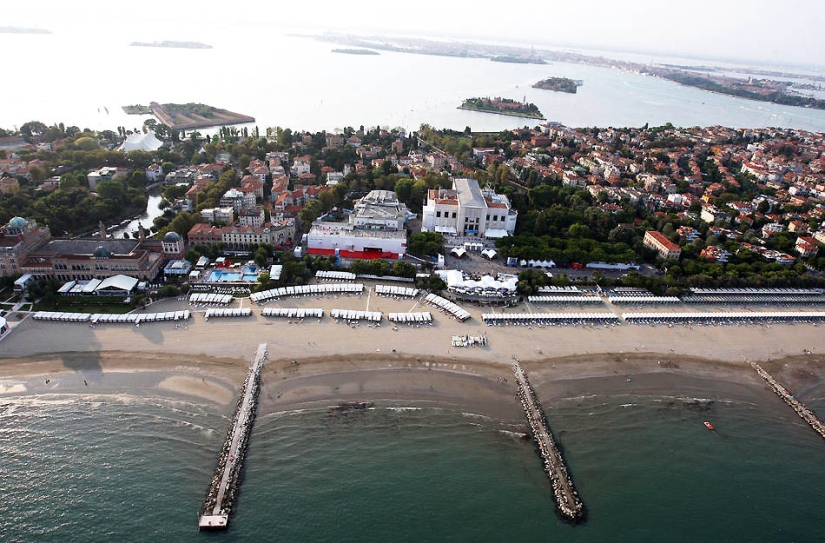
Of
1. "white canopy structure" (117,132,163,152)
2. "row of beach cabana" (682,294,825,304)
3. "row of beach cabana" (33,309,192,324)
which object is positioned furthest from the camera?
"white canopy structure" (117,132,163,152)

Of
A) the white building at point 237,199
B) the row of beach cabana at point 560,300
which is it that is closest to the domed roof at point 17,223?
the white building at point 237,199

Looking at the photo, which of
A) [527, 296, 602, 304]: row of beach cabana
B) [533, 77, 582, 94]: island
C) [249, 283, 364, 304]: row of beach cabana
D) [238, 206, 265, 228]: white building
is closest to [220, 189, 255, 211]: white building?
[238, 206, 265, 228]: white building

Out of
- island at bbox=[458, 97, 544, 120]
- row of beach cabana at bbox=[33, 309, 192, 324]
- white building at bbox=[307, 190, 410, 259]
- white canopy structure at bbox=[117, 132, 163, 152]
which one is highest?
island at bbox=[458, 97, 544, 120]

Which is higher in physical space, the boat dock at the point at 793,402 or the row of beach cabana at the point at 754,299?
the row of beach cabana at the point at 754,299

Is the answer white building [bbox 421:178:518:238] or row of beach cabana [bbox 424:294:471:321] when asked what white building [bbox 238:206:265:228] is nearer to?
white building [bbox 421:178:518:238]

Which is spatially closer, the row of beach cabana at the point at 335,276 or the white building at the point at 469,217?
the row of beach cabana at the point at 335,276

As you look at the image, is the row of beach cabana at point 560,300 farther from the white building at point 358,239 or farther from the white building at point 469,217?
the white building at point 358,239

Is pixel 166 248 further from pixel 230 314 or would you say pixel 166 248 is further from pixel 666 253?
pixel 666 253
